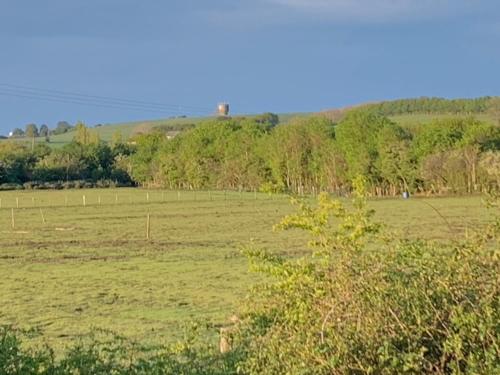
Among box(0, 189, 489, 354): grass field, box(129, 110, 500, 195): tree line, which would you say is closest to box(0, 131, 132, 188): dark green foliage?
box(129, 110, 500, 195): tree line

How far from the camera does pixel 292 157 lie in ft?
338

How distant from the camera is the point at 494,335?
16.3 ft

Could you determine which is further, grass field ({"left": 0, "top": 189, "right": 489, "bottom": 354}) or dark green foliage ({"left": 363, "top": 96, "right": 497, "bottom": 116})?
dark green foliage ({"left": 363, "top": 96, "right": 497, "bottom": 116})

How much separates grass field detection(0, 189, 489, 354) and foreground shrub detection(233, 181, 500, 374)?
1.35m

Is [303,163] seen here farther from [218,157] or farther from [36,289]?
[36,289]

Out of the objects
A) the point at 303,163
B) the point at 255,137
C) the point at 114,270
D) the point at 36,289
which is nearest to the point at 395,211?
the point at 114,270

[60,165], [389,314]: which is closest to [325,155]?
[60,165]

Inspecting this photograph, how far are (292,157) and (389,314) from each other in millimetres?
98103

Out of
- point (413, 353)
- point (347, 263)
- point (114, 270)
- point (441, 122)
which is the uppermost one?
point (441, 122)

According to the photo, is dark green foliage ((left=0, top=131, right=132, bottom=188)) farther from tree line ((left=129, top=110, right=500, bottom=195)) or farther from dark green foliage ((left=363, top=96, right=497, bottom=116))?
dark green foliage ((left=363, top=96, right=497, bottom=116))

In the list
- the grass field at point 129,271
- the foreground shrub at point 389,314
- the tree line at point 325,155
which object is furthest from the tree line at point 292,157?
the foreground shrub at point 389,314

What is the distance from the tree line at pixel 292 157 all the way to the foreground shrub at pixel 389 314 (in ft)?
203

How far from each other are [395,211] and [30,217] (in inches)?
931

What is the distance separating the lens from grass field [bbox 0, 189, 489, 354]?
15.2 m
